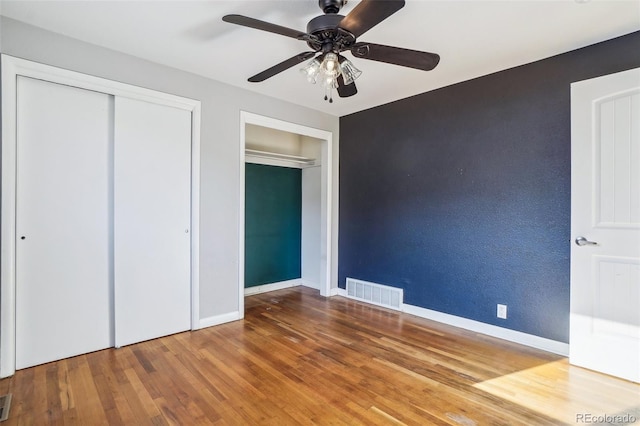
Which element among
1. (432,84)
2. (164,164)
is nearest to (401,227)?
(432,84)

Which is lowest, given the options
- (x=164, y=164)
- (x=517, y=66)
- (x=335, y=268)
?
(x=335, y=268)

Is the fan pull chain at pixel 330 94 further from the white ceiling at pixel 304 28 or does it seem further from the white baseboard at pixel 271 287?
the white baseboard at pixel 271 287

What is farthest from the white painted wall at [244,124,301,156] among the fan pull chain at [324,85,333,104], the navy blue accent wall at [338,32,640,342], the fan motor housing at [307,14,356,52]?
the fan motor housing at [307,14,356,52]

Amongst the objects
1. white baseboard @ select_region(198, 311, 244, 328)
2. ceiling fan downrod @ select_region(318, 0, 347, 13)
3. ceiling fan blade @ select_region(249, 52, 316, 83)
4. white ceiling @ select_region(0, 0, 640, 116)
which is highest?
A: white ceiling @ select_region(0, 0, 640, 116)

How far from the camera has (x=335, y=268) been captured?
179 inches

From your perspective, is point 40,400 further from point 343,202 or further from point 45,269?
point 343,202

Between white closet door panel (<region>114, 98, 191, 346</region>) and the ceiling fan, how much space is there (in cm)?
136

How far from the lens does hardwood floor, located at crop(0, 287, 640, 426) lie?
1.86 m

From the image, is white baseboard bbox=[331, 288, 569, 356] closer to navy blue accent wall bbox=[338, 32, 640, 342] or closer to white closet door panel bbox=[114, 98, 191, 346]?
navy blue accent wall bbox=[338, 32, 640, 342]

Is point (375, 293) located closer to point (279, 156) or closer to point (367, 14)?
point (279, 156)

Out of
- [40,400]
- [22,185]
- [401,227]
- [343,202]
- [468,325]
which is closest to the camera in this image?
[40,400]

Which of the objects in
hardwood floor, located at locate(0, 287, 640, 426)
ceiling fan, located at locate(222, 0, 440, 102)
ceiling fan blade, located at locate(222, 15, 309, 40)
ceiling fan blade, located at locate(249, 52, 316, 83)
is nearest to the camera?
ceiling fan, located at locate(222, 0, 440, 102)

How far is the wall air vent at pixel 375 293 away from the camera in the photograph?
12.5 feet

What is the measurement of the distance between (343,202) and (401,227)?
3.34 feet
